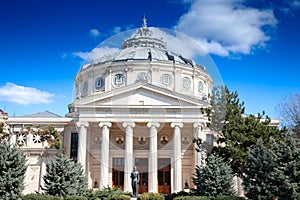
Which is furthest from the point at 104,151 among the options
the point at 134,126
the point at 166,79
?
the point at 166,79

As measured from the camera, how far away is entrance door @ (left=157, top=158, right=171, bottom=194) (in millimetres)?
45750

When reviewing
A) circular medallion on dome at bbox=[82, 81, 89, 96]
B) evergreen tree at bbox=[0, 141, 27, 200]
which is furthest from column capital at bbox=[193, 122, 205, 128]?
evergreen tree at bbox=[0, 141, 27, 200]

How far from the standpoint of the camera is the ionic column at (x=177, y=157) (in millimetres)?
42000

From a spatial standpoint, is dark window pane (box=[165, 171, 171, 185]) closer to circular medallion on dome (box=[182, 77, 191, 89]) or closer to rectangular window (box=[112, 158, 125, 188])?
rectangular window (box=[112, 158, 125, 188])

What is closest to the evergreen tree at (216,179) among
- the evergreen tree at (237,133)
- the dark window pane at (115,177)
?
the evergreen tree at (237,133)

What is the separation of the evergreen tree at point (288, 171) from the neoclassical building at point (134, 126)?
53.9ft

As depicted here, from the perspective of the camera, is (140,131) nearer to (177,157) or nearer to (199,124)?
(177,157)

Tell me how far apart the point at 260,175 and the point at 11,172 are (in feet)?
50.4

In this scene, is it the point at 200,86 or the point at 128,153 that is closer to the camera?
the point at 128,153

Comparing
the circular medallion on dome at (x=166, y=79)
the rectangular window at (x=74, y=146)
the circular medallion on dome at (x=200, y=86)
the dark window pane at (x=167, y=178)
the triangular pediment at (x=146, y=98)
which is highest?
the circular medallion on dome at (x=166, y=79)

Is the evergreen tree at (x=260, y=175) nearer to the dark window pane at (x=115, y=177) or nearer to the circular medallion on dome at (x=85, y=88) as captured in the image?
the dark window pane at (x=115, y=177)

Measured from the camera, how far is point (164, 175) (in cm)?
4681

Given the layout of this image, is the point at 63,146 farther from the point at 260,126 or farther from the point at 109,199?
the point at 260,126

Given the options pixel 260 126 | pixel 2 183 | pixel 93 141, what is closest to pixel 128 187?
pixel 93 141
